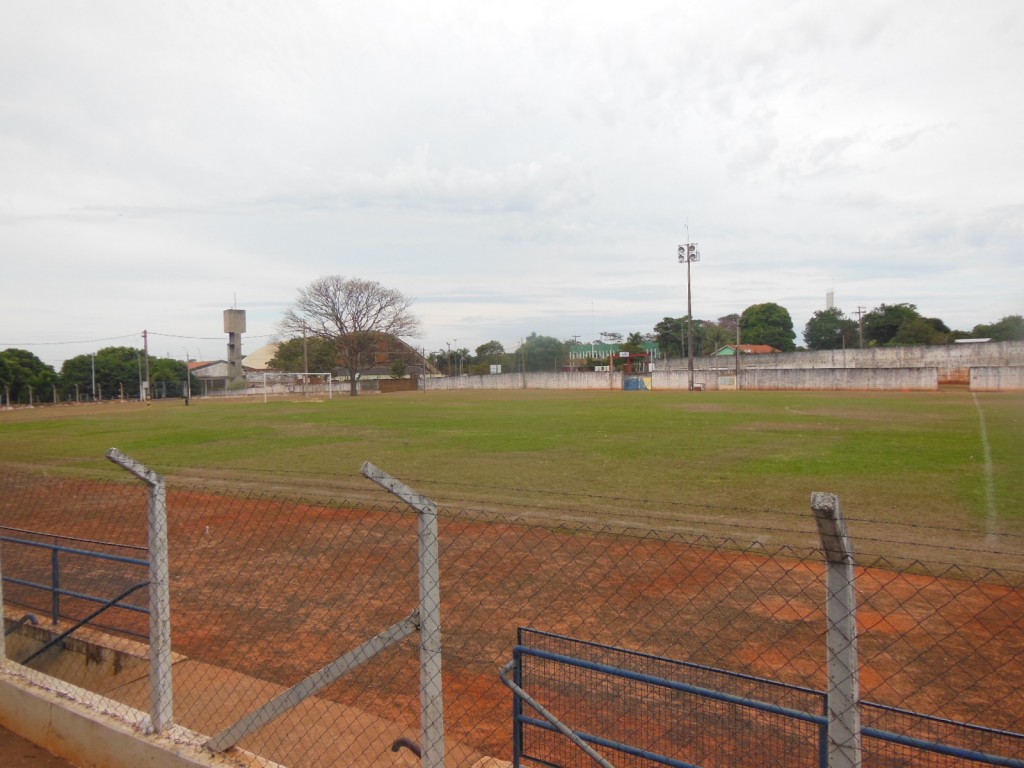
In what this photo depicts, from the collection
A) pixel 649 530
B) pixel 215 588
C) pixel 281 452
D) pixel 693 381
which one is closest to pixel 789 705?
pixel 649 530

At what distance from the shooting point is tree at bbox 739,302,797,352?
99250mm

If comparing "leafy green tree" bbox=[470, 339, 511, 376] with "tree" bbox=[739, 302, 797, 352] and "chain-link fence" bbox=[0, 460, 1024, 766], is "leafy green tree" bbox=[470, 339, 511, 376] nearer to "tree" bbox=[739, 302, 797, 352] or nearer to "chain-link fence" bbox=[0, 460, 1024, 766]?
"tree" bbox=[739, 302, 797, 352]

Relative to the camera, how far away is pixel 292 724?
4637mm

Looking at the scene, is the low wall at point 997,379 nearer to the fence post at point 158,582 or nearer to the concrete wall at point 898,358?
the concrete wall at point 898,358

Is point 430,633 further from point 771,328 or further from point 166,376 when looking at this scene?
point 771,328

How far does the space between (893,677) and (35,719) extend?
19.0 feet

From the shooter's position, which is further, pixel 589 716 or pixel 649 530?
pixel 649 530

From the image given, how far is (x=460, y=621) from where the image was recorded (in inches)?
257

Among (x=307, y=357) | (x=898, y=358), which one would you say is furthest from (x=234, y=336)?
(x=898, y=358)

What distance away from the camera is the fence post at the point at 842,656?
2.13 m

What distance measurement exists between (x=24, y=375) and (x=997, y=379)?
229ft

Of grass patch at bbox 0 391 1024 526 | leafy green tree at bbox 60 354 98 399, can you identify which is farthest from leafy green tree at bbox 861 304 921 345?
leafy green tree at bbox 60 354 98 399

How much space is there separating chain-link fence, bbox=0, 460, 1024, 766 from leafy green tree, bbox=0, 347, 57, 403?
5575 centimetres

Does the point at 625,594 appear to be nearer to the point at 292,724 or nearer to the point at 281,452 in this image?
the point at 292,724
